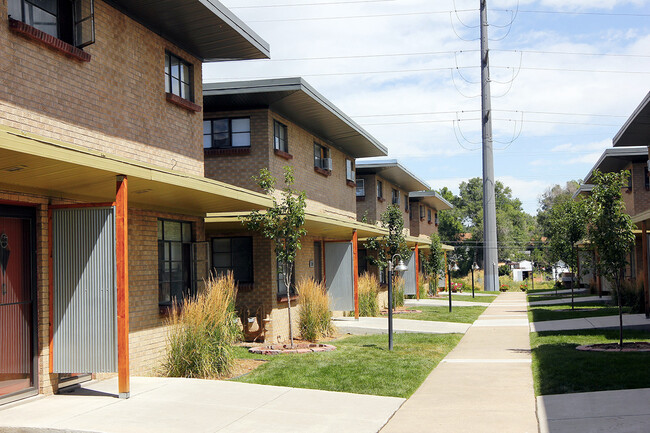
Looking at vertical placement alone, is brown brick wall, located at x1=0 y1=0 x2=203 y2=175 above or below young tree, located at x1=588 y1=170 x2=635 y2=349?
above

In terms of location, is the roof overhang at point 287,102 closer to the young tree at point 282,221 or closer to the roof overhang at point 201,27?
the roof overhang at point 201,27

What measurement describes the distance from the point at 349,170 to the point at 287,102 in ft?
29.1

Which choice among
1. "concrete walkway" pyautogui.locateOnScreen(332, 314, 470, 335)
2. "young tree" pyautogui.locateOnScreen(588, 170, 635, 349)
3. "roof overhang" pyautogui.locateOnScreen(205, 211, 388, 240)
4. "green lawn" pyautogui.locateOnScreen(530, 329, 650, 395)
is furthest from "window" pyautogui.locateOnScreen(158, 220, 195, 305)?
"young tree" pyautogui.locateOnScreen(588, 170, 635, 349)

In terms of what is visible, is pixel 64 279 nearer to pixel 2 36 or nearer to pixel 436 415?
pixel 2 36

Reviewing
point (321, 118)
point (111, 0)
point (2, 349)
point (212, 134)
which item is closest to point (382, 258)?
point (321, 118)

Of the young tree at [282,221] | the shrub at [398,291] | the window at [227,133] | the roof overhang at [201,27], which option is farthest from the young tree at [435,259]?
the roof overhang at [201,27]

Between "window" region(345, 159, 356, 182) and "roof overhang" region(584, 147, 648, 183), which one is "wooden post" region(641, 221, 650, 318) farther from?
→ "window" region(345, 159, 356, 182)

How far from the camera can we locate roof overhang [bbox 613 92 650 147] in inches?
712

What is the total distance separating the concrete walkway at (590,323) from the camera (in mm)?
18602

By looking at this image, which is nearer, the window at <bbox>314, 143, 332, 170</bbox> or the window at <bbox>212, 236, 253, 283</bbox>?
the window at <bbox>212, 236, 253, 283</bbox>

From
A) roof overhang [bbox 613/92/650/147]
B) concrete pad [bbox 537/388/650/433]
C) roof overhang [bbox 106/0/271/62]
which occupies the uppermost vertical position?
roof overhang [bbox 106/0/271/62]

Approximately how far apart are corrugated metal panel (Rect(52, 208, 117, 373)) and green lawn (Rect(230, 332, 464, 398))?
284 centimetres

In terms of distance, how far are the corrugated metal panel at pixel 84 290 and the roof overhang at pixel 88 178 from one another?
531mm

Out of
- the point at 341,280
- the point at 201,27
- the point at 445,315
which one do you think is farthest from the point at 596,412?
the point at 445,315
